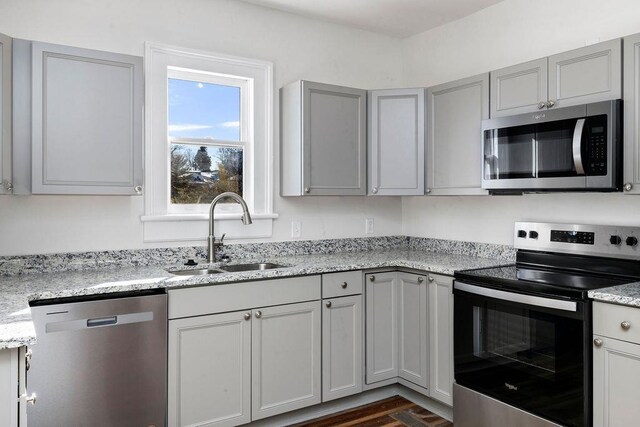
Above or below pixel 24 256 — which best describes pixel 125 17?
above

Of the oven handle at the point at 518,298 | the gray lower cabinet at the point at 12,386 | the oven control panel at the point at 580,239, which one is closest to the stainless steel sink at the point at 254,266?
the oven handle at the point at 518,298

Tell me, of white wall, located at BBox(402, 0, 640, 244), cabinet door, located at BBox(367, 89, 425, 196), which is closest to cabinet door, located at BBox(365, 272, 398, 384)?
cabinet door, located at BBox(367, 89, 425, 196)

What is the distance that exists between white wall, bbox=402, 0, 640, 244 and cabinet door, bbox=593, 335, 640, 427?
822 mm

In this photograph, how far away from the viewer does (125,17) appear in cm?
285

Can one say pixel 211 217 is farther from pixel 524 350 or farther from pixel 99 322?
pixel 524 350

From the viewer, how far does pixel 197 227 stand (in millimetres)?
3094

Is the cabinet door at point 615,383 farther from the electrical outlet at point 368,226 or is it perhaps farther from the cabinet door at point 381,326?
the electrical outlet at point 368,226

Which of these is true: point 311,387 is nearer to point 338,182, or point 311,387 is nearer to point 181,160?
point 338,182

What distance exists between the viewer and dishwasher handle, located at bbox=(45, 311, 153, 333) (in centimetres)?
212

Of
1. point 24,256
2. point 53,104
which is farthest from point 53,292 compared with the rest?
point 53,104

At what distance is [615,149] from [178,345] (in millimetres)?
2255

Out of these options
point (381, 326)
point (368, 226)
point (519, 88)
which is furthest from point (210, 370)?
point (519, 88)

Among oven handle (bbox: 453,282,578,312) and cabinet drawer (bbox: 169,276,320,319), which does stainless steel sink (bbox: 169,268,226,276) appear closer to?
cabinet drawer (bbox: 169,276,320,319)

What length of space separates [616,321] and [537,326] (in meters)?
0.36
